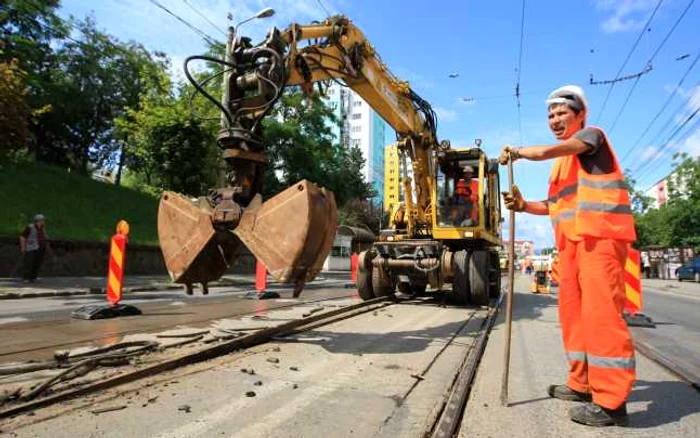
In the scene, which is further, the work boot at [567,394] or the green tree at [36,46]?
the green tree at [36,46]


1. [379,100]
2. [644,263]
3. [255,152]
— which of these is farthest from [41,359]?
[644,263]

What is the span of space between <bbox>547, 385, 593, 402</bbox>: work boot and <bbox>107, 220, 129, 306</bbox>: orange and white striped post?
632 cm

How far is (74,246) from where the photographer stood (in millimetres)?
17266

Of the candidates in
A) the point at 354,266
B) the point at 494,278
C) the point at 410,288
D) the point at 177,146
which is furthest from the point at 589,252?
the point at 177,146

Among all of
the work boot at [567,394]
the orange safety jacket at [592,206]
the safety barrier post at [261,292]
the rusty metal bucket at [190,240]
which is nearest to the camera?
the orange safety jacket at [592,206]

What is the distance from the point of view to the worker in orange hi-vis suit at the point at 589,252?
312 centimetres

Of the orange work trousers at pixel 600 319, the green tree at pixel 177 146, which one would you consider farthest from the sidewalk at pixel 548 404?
the green tree at pixel 177 146

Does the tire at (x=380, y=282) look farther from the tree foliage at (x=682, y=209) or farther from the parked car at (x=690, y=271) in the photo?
the tree foliage at (x=682, y=209)

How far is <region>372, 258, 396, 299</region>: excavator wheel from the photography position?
35.0ft

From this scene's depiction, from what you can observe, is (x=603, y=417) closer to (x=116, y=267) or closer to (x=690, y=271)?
(x=116, y=267)

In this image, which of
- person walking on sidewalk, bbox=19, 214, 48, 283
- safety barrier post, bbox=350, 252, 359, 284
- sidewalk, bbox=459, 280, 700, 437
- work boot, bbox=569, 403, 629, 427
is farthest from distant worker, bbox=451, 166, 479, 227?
person walking on sidewalk, bbox=19, 214, 48, 283

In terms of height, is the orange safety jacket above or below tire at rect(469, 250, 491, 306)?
above

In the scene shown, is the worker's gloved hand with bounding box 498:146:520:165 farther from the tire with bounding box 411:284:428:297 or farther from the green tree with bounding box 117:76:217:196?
the green tree with bounding box 117:76:217:196

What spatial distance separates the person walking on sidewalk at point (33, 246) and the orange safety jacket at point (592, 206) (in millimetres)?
13180
